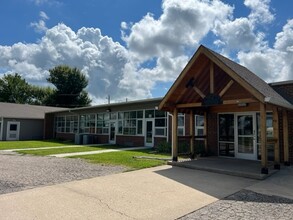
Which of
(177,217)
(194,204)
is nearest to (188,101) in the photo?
(194,204)

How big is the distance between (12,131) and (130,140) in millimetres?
16030

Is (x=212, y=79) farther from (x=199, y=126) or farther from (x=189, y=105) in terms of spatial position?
(x=199, y=126)

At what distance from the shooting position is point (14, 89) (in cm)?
5056

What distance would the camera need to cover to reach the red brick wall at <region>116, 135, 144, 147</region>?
1966cm

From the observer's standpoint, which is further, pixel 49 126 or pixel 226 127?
pixel 49 126

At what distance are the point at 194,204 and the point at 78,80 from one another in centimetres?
4447

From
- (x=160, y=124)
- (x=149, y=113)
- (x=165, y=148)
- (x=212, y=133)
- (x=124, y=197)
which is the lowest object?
(x=124, y=197)

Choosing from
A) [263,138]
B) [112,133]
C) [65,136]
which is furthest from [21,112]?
[263,138]

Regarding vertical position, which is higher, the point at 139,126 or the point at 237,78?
the point at 237,78

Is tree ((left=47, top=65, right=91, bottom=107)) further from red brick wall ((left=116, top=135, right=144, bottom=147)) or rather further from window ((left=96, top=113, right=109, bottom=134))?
red brick wall ((left=116, top=135, right=144, bottom=147))

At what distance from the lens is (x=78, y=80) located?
4712 centimetres

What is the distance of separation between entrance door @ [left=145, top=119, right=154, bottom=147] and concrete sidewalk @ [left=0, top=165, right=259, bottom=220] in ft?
33.8

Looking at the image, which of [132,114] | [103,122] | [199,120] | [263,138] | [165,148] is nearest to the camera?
[263,138]

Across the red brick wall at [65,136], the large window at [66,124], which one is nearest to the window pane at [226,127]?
the large window at [66,124]
